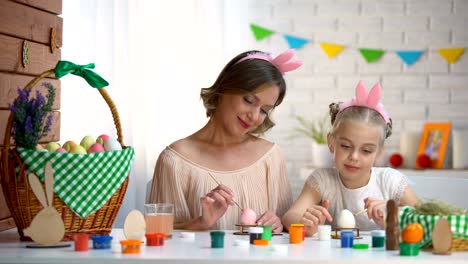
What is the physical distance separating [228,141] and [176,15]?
4.80 feet

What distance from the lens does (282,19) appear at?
15.3ft

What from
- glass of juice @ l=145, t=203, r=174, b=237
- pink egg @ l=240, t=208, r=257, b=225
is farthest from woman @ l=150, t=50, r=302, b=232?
glass of juice @ l=145, t=203, r=174, b=237

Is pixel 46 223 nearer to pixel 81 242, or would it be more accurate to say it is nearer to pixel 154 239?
pixel 81 242

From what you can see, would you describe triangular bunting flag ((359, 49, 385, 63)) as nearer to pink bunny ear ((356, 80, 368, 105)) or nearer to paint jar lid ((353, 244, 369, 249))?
pink bunny ear ((356, 80, 368, 105))

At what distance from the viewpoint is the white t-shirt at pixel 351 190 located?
2.50 meters

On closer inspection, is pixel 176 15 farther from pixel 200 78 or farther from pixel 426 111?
pixel 426 111

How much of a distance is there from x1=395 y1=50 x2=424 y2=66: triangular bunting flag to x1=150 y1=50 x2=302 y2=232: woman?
1967mm

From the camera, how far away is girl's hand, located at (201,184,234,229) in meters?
2.20

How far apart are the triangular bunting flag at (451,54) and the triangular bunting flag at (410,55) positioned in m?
0.12

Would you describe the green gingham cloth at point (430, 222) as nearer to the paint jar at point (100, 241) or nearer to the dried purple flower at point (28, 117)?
the paint jar at point (100, 241)

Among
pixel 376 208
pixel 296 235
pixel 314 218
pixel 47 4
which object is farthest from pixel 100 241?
pixel 47 4

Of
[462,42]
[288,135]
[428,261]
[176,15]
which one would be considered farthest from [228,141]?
[462,42]

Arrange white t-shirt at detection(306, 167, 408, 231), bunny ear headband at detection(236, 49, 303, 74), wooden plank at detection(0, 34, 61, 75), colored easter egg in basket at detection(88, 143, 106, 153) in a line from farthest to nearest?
bunny ear headband at detection(236, 49, 303, 74)
white t-shirt at detection(306, 167, 408, 231)
wooden plank at detection(0, 34, 61, 75)
colored easter egg in basket at detection(88, 143, 106, 153)

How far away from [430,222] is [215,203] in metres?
0.67
